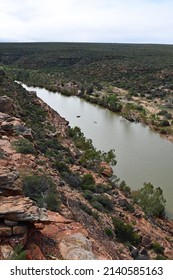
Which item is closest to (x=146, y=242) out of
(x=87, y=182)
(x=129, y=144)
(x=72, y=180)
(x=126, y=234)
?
(x=126, y=234)

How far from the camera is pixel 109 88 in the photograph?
6350 centimetres

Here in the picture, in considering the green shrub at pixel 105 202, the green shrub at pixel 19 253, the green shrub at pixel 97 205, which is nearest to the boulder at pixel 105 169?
the green shrub at pixel 105 202

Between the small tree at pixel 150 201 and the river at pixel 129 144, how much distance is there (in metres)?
0.84

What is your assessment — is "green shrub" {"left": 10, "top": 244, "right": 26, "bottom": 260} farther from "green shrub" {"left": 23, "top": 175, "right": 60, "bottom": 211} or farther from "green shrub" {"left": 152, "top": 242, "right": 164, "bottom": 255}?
"green shrub" {"left": 152, "top": 242, "right": 164, "bottom": 255}

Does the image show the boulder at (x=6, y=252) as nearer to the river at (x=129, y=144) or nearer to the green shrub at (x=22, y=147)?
the green shrub at (x=22, y=147)

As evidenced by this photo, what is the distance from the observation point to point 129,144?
110ft

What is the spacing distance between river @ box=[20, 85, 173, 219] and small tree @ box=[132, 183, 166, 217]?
0.84m

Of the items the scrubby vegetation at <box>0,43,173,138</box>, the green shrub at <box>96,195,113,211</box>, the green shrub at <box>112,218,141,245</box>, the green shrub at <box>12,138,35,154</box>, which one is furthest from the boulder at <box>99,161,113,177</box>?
the scrubby vegetation at <box>0,43,173,138</box>

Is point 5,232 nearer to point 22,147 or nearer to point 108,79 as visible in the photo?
point 22,147

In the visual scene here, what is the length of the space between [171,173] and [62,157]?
8.53 metres

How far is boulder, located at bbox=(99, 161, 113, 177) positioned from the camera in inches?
928

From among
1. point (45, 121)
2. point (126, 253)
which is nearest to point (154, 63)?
point (45, 121)
